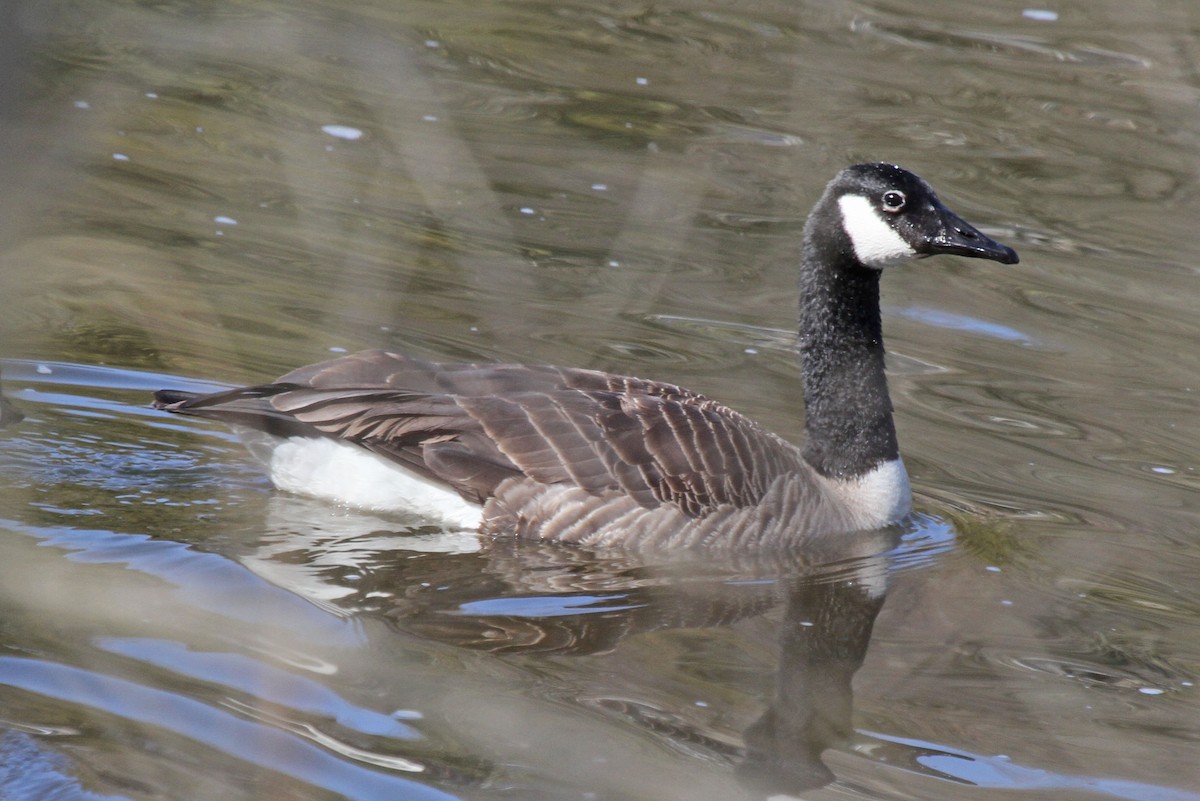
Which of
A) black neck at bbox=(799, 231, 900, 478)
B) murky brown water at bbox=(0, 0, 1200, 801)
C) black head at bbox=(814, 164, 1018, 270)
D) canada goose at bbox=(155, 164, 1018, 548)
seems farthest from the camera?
black neck at bbox=(799, 231, 900, 478)

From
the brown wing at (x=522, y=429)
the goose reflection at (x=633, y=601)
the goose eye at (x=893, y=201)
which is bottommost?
the goose reflection at (x=633, y=601)

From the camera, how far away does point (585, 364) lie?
9.37 metres

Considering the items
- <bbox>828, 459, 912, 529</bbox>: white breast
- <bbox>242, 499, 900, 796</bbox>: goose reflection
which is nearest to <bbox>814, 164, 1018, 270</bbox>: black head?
<bbox>828, 459, 912, 529</bbox>: white breast

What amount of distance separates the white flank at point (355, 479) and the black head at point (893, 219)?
2.49 m

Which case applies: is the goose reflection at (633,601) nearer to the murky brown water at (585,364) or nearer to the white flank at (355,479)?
the murky brown water at (585,364)

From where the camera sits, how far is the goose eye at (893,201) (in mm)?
7719

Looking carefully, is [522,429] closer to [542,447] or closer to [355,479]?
[542,447]

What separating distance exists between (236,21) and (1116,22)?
911cm

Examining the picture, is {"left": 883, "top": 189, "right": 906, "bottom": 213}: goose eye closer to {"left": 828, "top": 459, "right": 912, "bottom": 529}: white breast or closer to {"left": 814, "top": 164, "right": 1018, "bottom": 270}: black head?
{"left": 814, "top": 164, "right": 1018, "bottom": 270}: black head

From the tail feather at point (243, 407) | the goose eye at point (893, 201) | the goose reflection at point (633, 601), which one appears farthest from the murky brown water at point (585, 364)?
the goose eye at point (893, 201)

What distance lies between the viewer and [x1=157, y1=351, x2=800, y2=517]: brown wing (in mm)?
7203

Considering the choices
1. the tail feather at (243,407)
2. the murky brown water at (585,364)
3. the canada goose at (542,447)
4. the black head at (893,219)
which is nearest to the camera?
the murky brown water at (585,364)

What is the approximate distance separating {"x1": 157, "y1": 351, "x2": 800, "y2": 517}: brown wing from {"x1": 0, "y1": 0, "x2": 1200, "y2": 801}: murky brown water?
409 millimetres

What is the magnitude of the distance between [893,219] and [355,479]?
121 inches
